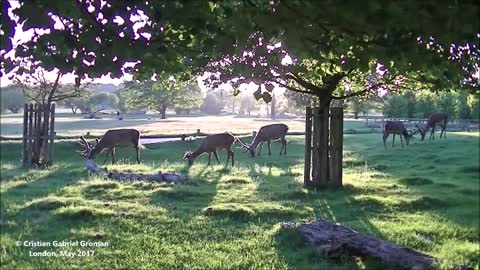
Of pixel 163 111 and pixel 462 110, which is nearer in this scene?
pixel 163 111

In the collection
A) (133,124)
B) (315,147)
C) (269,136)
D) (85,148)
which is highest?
(133,124)

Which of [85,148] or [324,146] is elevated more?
[324,146]

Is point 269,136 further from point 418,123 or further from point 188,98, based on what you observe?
point 418,123

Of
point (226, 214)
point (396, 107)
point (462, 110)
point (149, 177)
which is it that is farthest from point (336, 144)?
point (462, 110)

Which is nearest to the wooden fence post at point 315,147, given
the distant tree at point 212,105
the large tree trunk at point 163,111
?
the large tree trunk at point 163,111

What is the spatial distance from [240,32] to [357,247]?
13.5ft

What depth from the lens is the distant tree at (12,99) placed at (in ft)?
61.3

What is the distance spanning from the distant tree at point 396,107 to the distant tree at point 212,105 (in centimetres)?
2295

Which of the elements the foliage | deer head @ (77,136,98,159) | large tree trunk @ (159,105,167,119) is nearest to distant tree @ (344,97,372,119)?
large tree trunk @ (159,105,167,119)

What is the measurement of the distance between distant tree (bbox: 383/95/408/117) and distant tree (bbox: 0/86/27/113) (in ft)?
94.1

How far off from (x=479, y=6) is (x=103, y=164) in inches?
610

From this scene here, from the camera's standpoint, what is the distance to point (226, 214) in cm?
897

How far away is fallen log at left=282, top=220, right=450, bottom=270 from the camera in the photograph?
5691 mm

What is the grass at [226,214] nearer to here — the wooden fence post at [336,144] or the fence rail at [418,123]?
the wooden fence post at [336,144]
